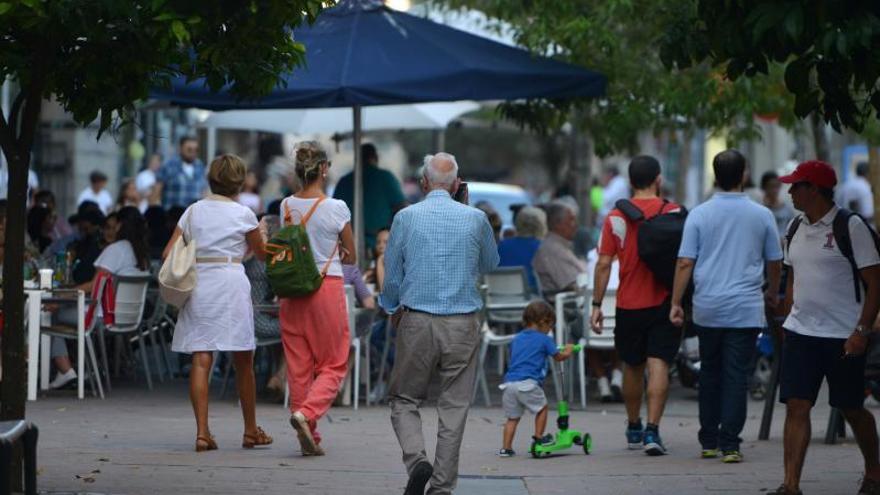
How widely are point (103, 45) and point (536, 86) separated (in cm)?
630

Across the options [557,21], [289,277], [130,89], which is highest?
[557,21]

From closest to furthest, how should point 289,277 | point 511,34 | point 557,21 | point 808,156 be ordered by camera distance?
point 289,277 → point 557,21 → point 511,34 → point 808,156

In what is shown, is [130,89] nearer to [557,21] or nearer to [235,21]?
[235,21]

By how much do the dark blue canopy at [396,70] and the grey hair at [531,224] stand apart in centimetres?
164

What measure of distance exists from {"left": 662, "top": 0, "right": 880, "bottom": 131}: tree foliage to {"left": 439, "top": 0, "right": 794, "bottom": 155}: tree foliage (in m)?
7.36

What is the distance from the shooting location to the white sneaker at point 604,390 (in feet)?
48.8

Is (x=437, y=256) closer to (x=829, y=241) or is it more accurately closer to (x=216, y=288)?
(x=829, y=241)

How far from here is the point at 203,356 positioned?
36.8 feet

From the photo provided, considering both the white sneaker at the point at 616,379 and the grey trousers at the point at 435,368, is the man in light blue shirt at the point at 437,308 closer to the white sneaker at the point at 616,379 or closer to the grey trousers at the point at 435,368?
the grey trousers at the point at 435,368

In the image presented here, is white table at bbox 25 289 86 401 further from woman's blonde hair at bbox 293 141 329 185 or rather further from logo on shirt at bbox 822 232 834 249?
logo on shirt at bbox 822 232 834 249

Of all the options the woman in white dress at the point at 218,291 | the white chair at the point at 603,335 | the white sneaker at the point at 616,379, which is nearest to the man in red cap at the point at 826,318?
the woman in white dress at the point at 218,291

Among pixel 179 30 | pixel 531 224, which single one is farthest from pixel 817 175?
pixel 531 224

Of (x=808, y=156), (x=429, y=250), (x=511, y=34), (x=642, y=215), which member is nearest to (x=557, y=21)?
(x=511, y=34)

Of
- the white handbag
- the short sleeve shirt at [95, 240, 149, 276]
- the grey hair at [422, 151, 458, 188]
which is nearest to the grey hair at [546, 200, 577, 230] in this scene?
the short sleeve shirt at [95, 240, 149, 276]
